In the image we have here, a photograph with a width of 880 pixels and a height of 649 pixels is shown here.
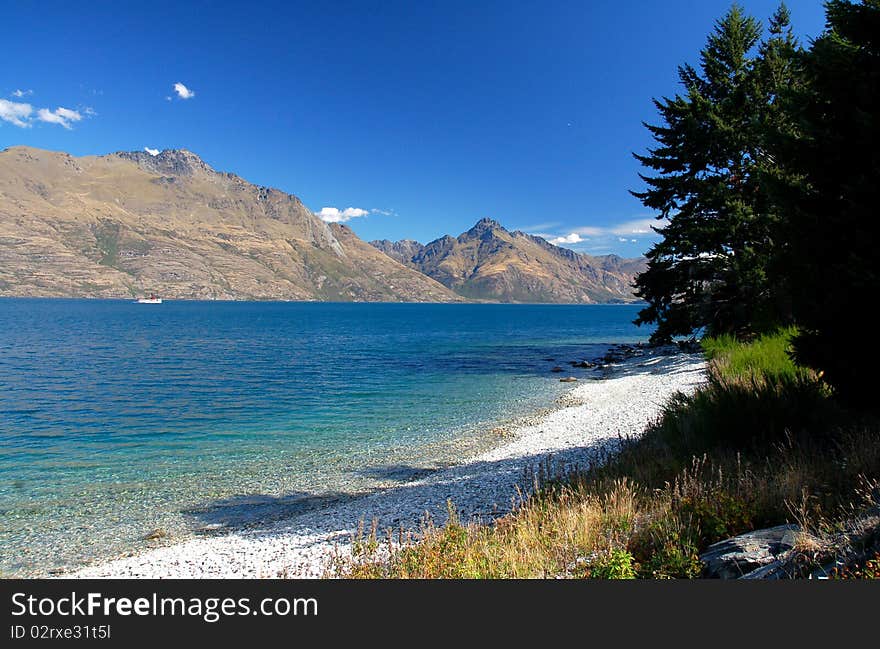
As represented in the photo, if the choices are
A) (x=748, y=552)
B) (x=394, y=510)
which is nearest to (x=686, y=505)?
(x=748, y=552)

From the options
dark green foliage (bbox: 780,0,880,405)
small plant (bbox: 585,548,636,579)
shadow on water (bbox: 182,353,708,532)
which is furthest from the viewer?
shadow on water (bbox: 182,353,708,532)

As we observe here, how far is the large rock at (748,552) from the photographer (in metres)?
5.57

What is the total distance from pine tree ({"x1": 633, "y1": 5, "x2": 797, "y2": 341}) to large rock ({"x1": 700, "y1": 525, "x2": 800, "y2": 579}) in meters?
25.8

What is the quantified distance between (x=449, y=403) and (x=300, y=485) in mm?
15975

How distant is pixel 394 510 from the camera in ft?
45.2

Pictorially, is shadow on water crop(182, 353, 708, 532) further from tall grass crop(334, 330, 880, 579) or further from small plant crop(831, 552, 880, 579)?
small plant crop(831, 552, 880, 579)

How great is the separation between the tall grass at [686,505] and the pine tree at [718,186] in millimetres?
20953

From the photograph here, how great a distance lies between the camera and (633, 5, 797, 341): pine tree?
96.0ft

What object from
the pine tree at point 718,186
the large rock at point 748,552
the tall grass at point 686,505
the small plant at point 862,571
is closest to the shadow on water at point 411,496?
the tall grass at point 686,505

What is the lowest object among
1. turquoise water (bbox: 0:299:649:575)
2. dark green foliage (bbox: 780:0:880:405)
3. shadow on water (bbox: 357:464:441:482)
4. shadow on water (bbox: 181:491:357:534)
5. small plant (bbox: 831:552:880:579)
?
shadow on water (bbox: 181:491:357:534)

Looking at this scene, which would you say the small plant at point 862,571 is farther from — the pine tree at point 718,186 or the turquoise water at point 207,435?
the pine tree at point 718,186

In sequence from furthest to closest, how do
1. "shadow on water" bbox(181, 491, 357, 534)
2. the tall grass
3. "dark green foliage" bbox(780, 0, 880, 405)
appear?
"shadow on water" bbox(181, 491, 357, 534) < "dark green foliage" bbox(780, 0, 880, 405) < the tall grass

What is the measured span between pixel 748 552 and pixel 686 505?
66.7 inches

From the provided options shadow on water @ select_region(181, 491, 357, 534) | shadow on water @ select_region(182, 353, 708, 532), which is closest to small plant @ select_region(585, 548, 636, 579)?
shadow on water @ select_region(182, 353, 708, 532)
